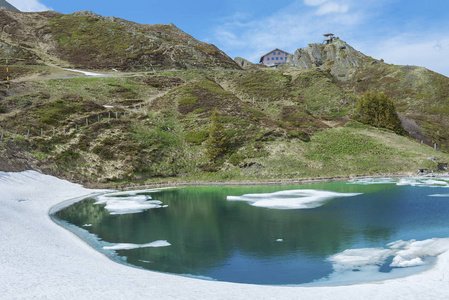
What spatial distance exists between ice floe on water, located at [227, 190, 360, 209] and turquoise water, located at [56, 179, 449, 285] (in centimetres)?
11

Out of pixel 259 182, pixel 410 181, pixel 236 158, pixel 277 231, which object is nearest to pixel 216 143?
pixel 236 158

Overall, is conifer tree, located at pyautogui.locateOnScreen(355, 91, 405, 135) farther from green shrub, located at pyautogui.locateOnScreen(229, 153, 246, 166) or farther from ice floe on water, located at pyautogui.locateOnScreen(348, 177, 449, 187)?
green shrub, located at pyautogui.locateOnScreen(229, 153, 246, 166)

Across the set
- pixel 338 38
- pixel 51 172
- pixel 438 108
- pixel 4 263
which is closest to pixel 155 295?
pixel 4 263

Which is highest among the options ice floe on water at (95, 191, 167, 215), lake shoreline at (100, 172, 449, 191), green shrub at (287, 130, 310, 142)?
green shrub at (287, 130, 310, 142)

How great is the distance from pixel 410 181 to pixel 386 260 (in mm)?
33535

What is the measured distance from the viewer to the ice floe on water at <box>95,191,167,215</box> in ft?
112

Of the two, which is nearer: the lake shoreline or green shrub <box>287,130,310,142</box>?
the lake shoreline

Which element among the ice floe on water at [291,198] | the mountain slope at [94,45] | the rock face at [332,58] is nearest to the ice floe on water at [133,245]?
the ice floe on water at [291,198]

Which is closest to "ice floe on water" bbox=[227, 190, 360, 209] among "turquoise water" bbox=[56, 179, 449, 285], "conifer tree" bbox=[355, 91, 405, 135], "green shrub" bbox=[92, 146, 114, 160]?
"turquoise water" bbox=[56, 179, 449, 285]

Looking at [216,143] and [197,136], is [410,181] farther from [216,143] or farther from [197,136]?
[197,136]

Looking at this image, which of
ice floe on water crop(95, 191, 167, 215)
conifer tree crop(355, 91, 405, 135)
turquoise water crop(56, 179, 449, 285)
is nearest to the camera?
turquoise water crop(56, 179, 449, 285)

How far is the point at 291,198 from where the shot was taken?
3659cm

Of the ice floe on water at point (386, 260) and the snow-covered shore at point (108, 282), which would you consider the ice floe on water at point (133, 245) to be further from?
the ice floe on water at point (386, 260)

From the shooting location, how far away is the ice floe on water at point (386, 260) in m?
15.6
